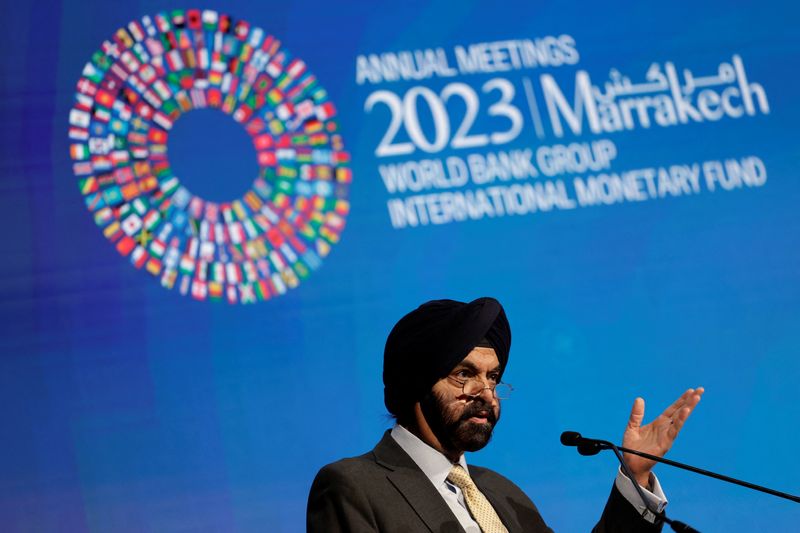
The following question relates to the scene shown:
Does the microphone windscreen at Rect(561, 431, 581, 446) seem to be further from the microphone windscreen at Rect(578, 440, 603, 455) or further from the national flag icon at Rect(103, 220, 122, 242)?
the national flag icon at Rect(103, 220, 122, 242)

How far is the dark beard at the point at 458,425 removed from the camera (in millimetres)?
2891

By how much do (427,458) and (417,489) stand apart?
10cm

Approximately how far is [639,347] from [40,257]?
6.97 ft

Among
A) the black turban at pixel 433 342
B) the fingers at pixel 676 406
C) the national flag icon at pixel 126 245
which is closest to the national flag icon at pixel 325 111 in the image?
the national flag icon at pixel 126 245

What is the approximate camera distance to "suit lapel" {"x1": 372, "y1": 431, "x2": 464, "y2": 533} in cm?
278

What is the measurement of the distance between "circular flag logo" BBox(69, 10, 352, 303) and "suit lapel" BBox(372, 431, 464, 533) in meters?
1.37

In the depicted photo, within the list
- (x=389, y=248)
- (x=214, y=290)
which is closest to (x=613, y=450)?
(x=389, y=248)

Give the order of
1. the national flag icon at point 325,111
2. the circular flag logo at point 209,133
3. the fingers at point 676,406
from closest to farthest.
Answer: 1. the fingers at point 676,406
2. the circular flag logo at point 209,133
3. the national flag icon at point 325,111

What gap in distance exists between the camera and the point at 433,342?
2908mm

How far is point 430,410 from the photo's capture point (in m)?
2.93

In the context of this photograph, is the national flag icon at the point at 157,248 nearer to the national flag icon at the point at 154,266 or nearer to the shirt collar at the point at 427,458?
the national flag icon at the point at 154,266

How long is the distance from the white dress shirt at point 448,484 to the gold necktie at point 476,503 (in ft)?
0.04

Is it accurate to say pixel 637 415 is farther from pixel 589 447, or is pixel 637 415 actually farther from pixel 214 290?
pixel 214 290

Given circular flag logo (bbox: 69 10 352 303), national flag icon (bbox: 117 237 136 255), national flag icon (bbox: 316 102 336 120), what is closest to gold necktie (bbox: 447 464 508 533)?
circular flag logo (bbox: 69 10 352 303)
